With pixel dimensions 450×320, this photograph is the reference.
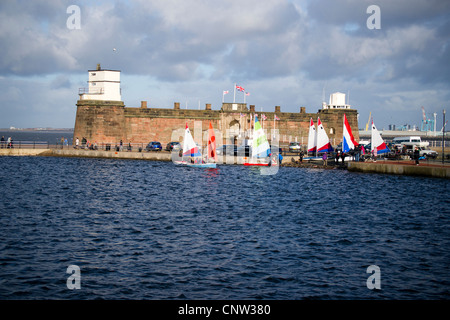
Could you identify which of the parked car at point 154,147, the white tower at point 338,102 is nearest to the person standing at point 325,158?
the parked car at point 154,147

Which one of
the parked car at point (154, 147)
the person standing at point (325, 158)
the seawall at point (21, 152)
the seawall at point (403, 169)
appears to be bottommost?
the seawall at point (403, 169)

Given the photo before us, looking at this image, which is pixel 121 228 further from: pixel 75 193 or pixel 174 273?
pixel 75 193

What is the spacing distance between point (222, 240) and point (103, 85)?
49855 millimetres

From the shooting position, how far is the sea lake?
1575 cm

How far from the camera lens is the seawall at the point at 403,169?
41375 millimetres

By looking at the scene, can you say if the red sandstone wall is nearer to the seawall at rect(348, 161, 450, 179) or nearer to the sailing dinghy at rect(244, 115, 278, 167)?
the sailing dinghy at rect(244, 115, 278, 167)

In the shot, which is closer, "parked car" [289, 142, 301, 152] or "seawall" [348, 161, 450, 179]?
"seawall" [348, 161, 450, 179]

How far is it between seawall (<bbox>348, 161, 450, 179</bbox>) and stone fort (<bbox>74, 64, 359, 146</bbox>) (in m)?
21.6

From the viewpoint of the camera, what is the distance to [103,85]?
67062 mm

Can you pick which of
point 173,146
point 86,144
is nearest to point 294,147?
point 173,146

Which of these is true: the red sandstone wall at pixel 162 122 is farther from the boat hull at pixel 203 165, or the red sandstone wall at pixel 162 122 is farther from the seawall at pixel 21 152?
the boat hull at pixel 203 165

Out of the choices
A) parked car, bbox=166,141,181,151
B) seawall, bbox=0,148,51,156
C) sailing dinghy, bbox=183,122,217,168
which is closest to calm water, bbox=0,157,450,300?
sailing dinghy, bbox=183,122,217,168

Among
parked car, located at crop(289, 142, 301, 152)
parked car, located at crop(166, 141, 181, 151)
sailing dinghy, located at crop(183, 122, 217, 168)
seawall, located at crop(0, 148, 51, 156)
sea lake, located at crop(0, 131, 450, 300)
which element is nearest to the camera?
sea lake, located at crop(0, 131, 450, 300)
